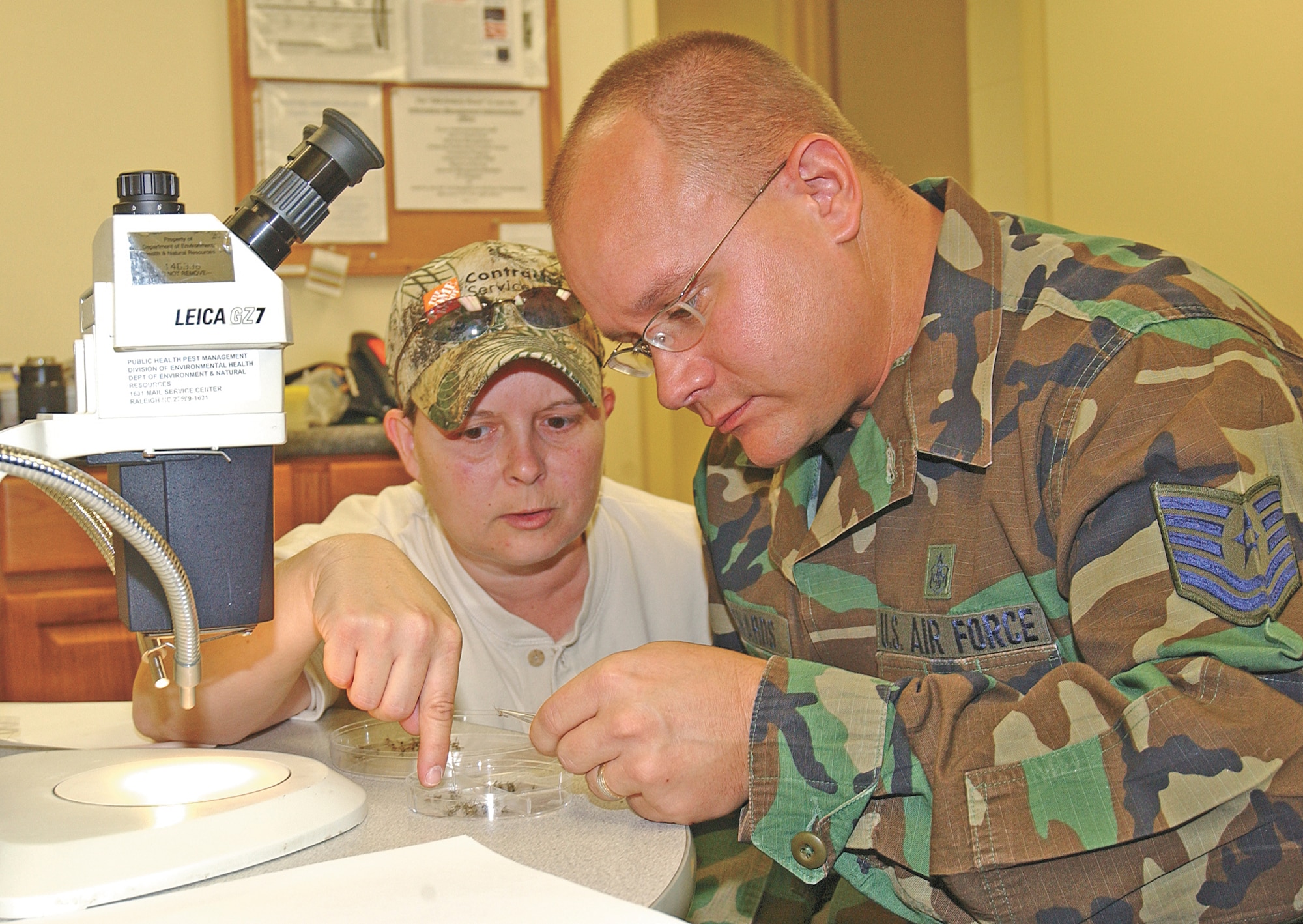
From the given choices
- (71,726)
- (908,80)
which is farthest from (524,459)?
(908,80)

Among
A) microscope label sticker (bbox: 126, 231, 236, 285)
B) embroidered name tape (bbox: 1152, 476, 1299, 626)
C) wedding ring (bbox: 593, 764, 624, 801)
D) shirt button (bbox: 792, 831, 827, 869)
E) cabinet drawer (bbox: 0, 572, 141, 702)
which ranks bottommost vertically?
cabinet drawer (bbox: 0, 572, 141, 702)

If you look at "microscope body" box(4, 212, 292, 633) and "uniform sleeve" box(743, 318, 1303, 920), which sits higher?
"microscope body" box(4, 212, 292, 633)

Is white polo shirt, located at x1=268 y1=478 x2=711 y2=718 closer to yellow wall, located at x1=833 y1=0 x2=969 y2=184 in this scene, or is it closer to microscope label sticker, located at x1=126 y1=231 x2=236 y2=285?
microscope label sticker, located at x1=126 y1=231 x2=236 y2=285

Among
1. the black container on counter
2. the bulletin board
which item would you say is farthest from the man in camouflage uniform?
the bulletin board

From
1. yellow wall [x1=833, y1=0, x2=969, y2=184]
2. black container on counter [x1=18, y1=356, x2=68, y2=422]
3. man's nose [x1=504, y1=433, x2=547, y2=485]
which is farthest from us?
yellow wall [x1=833, y1=0, x2=969, y2=184]

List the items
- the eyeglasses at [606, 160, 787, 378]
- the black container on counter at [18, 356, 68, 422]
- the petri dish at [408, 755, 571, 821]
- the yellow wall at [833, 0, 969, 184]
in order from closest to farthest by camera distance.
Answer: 1. the petri dish at [408, 755, 571, 821]
2. the eyeglasses at [606, 160, 787, 378]
3. the black container on counter at [18, 356, 68, 422]
4. the yellow wall at [833, 0, 969, 184]

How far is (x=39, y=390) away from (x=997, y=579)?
5.81 ft

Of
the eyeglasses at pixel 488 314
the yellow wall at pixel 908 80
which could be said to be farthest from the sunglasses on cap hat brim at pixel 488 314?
the yellow wall at pixel 908 80

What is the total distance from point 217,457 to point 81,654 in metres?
1.68

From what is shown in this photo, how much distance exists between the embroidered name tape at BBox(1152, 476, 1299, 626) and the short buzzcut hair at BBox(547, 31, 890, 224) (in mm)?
490

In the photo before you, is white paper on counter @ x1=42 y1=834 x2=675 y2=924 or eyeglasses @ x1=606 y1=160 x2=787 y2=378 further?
eyeglasses @ x1=606 y1=160 x2=787 y2=378

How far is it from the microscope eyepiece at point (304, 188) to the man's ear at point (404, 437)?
724 millimetres

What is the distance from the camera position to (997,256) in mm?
1152

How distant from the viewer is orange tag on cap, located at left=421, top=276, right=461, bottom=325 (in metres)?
1.46
